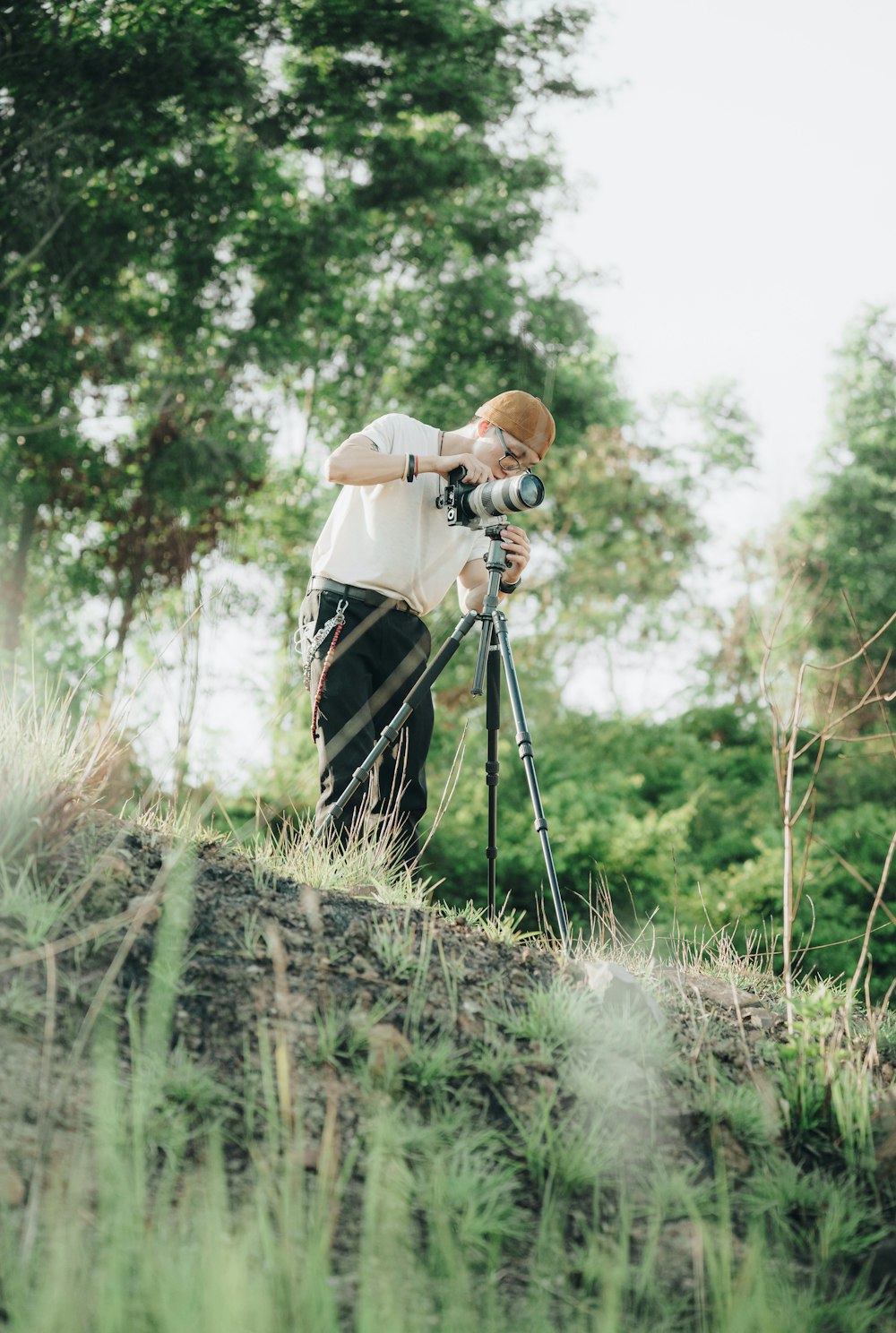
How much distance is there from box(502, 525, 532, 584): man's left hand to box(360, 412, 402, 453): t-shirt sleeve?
1.63 feet

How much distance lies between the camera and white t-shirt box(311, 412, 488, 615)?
358 cm

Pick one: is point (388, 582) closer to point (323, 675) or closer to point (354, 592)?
point (354, 592)

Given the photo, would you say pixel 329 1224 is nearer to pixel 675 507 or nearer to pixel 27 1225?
pixel 27 1225

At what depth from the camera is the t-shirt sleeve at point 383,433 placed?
11.5 ft

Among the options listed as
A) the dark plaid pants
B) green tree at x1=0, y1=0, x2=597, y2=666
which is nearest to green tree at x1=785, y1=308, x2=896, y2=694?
green tree at x1=0, y1=0, x2=597, y2=666

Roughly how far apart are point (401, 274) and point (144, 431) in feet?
12.6

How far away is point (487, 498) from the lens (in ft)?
10.5

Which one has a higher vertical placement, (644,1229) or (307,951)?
(307,951)

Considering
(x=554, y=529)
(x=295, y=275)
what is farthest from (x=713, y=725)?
(x=295, y=275)

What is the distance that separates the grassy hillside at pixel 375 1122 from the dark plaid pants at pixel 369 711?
0.72 metres

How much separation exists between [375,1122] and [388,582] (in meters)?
1.95

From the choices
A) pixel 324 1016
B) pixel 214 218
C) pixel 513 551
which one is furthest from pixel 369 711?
pixel 214 218

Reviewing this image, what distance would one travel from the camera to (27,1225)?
1654mm

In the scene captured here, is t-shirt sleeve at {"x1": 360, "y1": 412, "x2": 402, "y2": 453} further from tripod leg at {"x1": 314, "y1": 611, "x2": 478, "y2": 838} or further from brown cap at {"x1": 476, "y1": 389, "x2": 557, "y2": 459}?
tripod leg at {"x1": 314, "y1": 611, "x2": 478, "y2": 838}
